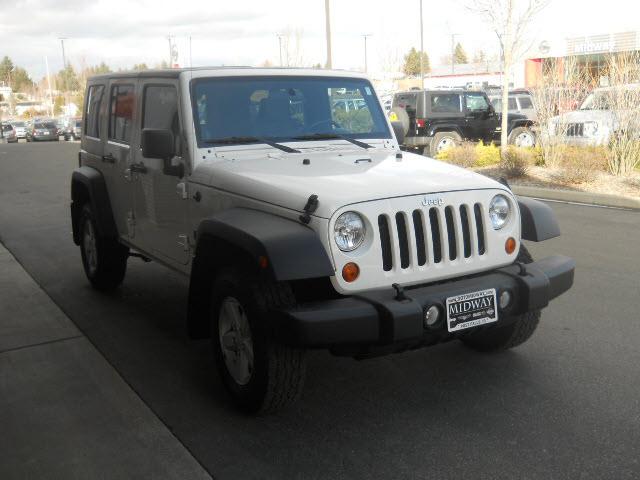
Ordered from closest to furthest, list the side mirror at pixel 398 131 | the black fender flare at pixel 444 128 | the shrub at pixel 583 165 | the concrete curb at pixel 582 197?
the side mirror at pixel 398 131, the concrete curb at pixel 582 197, the shrub at pixel 583 165, the black fender flare at pixel 444 128

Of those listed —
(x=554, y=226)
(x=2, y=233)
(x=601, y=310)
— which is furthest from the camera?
(x=2, y=233)

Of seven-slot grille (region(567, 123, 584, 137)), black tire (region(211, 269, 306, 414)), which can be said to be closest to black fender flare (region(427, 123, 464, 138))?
Answer: seven-slot grille (region(567, 123, 584, 137))

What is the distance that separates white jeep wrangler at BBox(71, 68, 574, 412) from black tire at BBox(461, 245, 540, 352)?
0.01m

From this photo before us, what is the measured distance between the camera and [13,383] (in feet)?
16.5

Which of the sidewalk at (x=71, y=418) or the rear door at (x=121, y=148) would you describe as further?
the rear door at (x=121, y=148)

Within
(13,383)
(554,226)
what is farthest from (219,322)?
(554,226)

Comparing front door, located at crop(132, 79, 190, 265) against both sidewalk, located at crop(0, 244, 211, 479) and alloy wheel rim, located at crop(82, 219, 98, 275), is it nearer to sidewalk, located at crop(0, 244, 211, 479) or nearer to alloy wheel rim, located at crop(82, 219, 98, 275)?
sidewalk, located at crop(0, 244, 211, 479)

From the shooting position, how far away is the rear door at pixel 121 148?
242 inches

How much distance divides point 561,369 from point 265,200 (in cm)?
224

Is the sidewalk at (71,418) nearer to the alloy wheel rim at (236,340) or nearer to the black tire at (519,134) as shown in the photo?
the alloy wheel rim at (236,340)

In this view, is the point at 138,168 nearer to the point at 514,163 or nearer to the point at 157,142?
the point at 157,142

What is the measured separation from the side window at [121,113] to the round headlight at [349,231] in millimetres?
2763

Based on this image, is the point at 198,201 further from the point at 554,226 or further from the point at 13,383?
the point at 554,226

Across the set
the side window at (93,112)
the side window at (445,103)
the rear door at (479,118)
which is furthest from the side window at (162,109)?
the rear door at (479,118)
